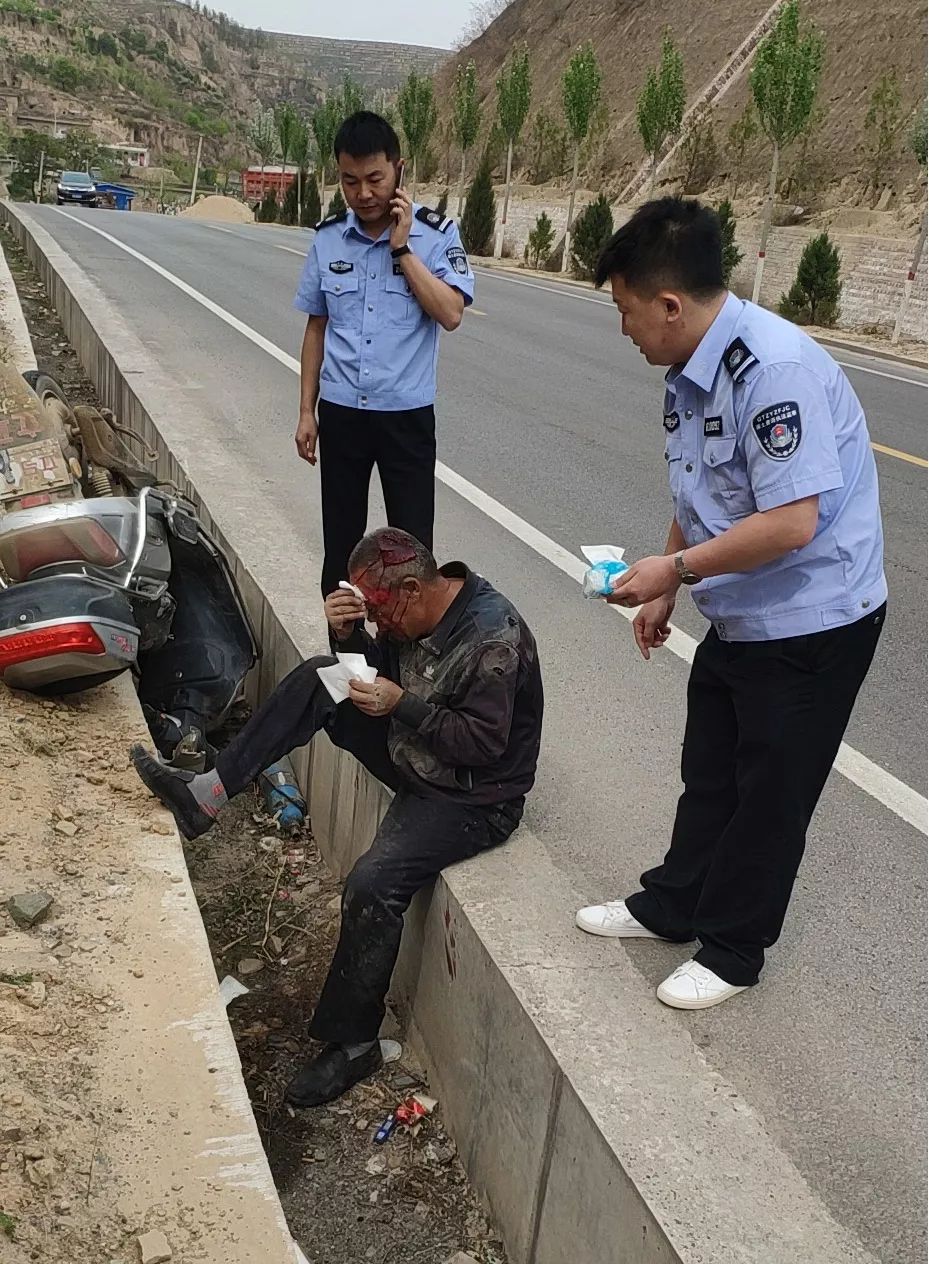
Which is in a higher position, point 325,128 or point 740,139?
point 325,128

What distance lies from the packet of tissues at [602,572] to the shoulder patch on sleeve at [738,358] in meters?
0.45

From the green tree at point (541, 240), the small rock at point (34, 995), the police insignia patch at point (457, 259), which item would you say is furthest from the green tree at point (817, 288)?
the small rock at point (34, 995)

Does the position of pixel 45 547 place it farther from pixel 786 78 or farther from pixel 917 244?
pixel 786 78

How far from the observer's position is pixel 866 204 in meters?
33.2

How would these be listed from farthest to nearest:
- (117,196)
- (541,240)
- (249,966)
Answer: (117,196)
(541,240)
(249,966)

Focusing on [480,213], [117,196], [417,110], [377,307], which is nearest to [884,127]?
[480,213]

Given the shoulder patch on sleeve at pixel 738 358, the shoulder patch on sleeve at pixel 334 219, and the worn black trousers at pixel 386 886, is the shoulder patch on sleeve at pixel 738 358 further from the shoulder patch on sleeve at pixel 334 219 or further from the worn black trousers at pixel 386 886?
the shoulder patch on sleeve at pixel 334 219

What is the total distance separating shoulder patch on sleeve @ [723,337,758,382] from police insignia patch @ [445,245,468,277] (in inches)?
78.0

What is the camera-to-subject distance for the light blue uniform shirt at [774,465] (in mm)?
2266

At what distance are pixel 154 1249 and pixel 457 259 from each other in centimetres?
315

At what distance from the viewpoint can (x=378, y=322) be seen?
13.3 feet

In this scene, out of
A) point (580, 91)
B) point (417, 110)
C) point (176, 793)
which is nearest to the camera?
point (176, 793)

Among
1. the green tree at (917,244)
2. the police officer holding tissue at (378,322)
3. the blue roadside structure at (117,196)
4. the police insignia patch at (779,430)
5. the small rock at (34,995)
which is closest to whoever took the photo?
the police insignia patch at (779,430)

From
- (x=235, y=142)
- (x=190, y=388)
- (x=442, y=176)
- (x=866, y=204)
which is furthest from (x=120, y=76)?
(x=190, y=388)
